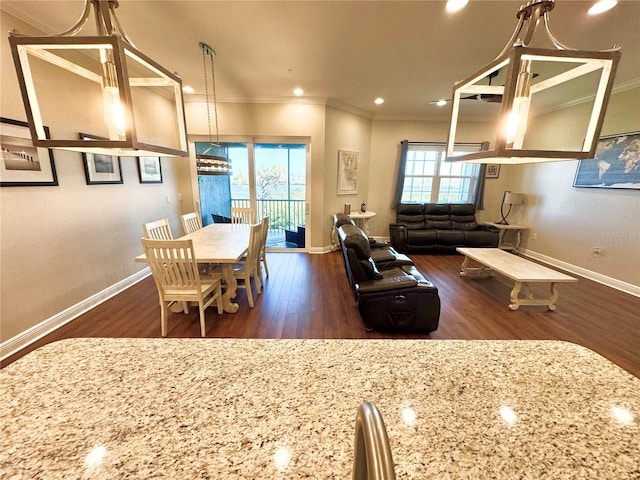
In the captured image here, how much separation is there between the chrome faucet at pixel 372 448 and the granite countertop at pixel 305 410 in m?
0.12

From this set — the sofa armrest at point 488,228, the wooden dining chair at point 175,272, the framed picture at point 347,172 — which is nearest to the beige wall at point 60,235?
the wooden dining chair at point 175,272

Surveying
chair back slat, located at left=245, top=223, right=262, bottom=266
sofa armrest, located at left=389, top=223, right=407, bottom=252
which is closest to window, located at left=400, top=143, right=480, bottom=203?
sofa armrest, located at left=389, top=223, right=407, bottom=252

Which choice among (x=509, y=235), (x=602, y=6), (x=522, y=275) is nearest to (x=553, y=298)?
(x=522, y=275)

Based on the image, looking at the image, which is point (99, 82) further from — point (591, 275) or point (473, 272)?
point (591, 275)

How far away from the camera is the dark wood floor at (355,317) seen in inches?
95.0

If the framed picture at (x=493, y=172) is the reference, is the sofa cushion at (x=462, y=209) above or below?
below

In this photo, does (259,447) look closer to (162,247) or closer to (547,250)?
(162,247)

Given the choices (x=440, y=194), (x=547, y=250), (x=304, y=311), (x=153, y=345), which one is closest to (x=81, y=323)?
(x=304, y=311)

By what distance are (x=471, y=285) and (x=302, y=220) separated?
11.4 ft

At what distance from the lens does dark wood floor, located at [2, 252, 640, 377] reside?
241cm

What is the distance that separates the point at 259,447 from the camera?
0.58 metres

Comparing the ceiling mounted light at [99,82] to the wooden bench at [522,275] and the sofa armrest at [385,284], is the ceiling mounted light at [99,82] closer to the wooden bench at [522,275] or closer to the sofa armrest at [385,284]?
the sofa armrest at [385,284]

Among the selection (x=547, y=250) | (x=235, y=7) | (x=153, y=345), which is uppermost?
(x=235, y=7)

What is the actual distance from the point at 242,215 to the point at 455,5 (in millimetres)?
3488
